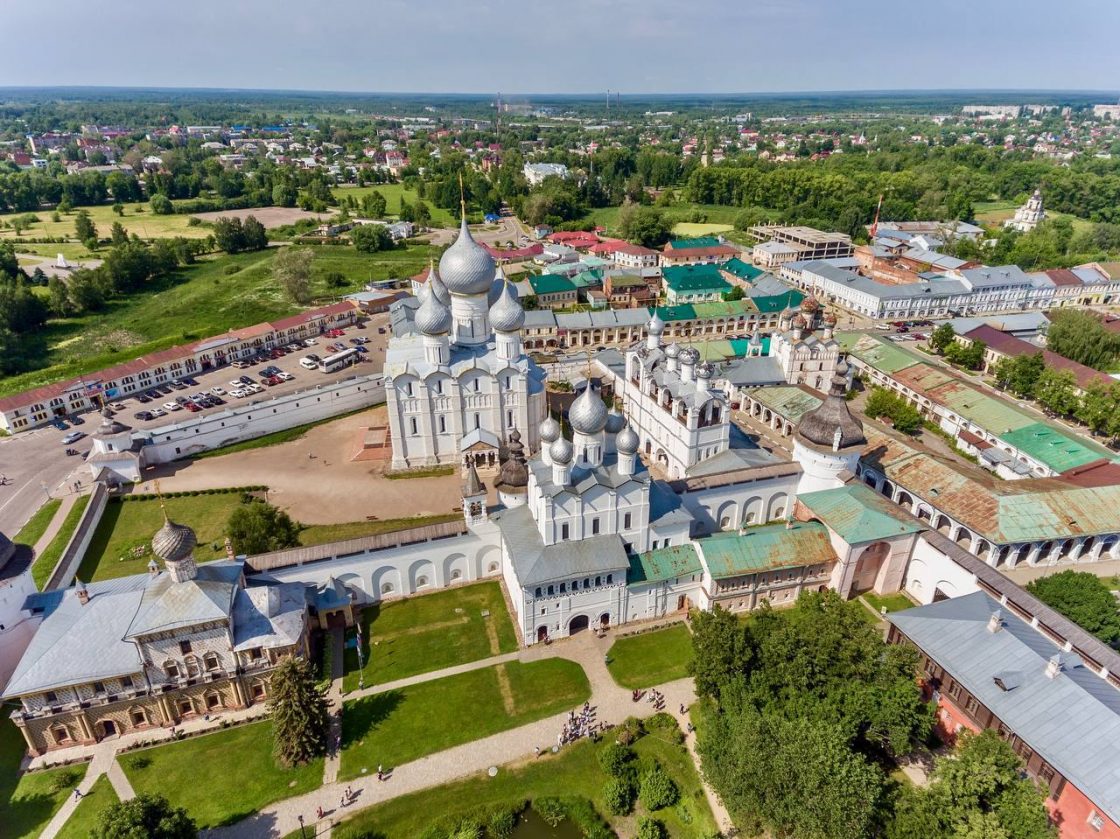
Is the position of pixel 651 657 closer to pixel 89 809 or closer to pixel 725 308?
pixel 89 809

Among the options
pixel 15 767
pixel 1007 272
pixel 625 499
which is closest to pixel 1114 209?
pixel 1007 272

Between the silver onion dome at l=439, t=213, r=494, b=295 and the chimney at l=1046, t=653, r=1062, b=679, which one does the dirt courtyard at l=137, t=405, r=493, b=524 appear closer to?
the silver onion dome at l=439, t=213, r=494, b=295

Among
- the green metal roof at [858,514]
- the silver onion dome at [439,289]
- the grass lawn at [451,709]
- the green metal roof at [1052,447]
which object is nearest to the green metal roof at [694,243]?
the silver onion dome at [439,289]

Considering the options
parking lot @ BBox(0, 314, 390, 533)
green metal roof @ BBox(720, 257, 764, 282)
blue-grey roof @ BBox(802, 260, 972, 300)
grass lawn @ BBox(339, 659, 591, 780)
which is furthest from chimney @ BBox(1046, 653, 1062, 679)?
green metal roof @ BBox(720, 257, 764, 282)

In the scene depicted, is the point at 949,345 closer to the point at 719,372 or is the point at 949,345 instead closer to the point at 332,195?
the point at 719,372

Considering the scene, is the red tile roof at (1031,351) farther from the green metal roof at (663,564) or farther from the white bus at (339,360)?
the white bus at (339,360)
